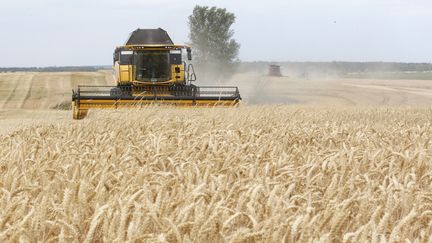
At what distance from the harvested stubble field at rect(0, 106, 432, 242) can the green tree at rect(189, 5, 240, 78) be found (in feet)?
176

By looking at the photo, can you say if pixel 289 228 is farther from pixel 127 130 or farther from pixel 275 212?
pixel 127 130

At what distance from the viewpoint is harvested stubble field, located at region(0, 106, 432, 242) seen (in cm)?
218

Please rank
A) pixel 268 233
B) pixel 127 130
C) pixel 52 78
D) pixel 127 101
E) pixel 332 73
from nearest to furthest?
pixel 268 233
pixel 127 130
pixel 127 101
pixel 52 78
pixel 332 73

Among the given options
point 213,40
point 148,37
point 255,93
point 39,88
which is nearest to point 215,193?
point 148,37

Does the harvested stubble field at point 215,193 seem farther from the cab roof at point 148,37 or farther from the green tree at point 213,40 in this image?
the green tree at point 213,40

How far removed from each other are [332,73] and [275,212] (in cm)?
10145

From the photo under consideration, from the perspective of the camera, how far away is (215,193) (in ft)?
8.59

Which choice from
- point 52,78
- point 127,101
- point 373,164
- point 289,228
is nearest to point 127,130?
point 373,164

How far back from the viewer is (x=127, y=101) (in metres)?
16.1

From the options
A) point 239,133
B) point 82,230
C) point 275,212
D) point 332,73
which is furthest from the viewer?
point 332,73

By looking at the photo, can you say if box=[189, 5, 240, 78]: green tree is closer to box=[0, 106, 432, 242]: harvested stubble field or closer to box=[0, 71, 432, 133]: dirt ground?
box=[0, 71, 432, 133]: dirt ground

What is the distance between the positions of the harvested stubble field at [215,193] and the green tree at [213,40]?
53.6 meters

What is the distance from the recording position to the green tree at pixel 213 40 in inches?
2340

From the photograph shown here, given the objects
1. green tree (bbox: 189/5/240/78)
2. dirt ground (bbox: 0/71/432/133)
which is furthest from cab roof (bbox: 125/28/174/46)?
green tree (bbox: 189/5/240/78)
